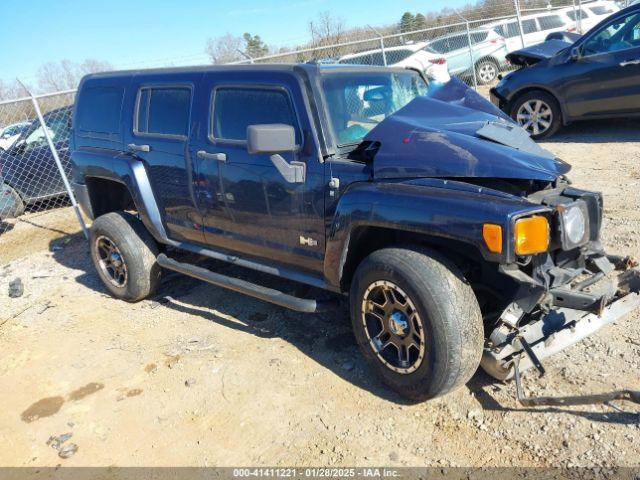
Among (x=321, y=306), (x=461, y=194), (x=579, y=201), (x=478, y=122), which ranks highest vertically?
(x=478, y=122)

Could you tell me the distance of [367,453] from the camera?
9.00 feet

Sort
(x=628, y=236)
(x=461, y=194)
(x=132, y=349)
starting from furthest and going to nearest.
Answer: (x=628, y=236), (x=132, y=349), (x=461, y=194)

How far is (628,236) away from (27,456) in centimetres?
499

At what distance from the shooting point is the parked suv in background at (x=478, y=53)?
14.6 meters

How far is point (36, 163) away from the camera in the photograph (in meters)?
8.84

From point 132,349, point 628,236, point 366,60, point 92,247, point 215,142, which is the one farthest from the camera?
point 366,60

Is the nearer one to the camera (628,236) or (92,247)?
(628,236)

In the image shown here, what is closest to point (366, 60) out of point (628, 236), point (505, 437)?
point (628, 236)

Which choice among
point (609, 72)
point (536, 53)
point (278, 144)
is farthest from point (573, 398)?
point (536, 53)

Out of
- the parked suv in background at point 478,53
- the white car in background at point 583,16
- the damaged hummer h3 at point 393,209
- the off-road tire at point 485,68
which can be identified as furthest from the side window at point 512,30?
the damaged hummer h3 at point 393,209

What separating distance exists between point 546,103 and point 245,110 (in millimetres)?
6212

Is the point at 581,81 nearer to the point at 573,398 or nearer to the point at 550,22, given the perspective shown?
the point at 573,398

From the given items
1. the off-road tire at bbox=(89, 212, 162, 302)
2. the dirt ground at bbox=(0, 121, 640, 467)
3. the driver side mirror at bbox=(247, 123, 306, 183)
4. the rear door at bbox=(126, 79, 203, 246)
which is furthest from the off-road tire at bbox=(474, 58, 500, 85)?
the driver side mirror at bbox=(247, 123, 306, 183)

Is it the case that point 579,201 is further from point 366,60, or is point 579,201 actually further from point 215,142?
point 366,60
